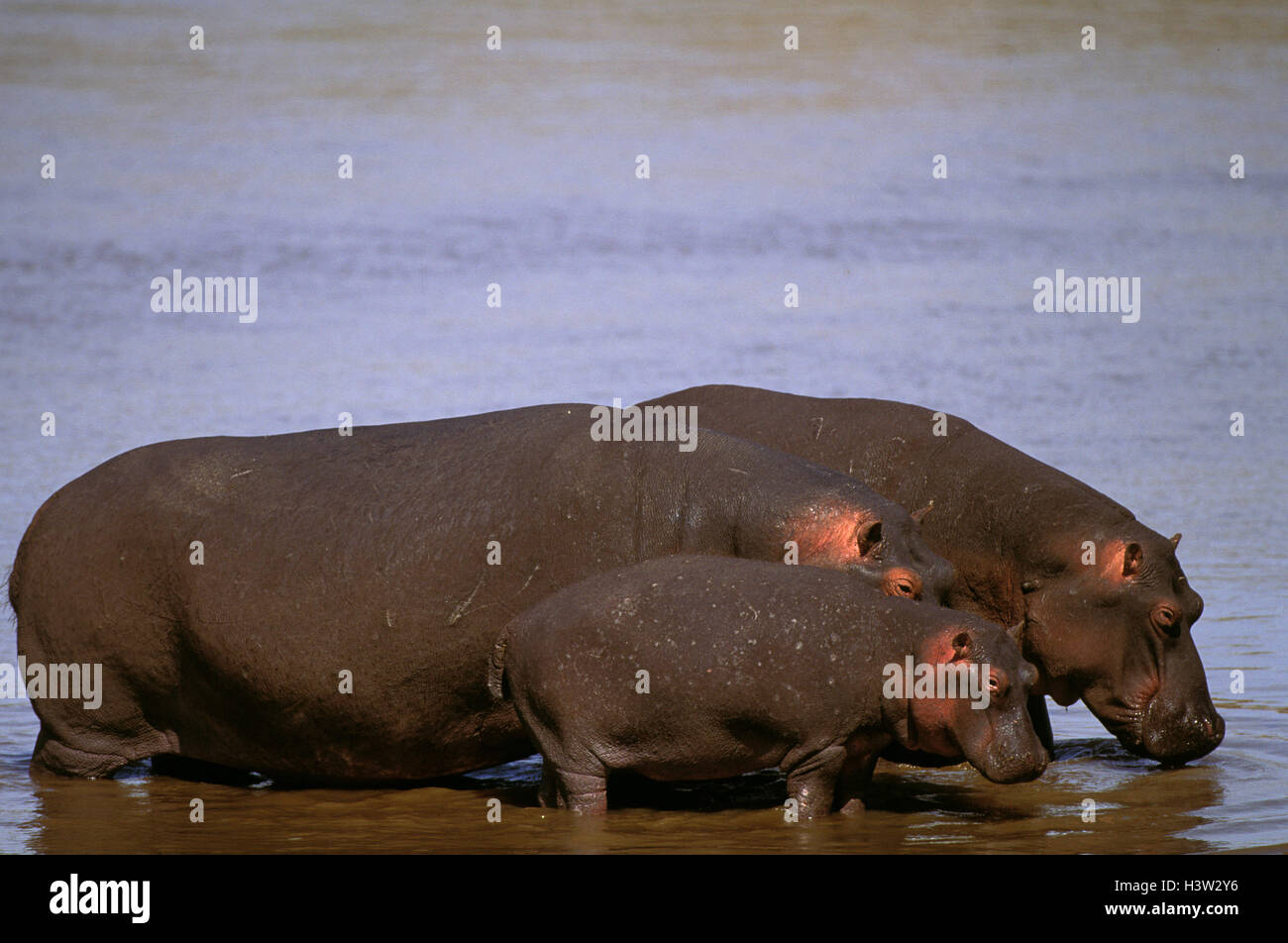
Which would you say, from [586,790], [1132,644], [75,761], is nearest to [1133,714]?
[1132,644]

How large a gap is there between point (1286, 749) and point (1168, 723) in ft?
3.07

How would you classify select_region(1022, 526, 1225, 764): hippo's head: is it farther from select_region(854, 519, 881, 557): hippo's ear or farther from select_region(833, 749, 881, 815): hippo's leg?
select_region(833, 749, 881, 815): hippo's leg

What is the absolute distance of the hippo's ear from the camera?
31.8 ft

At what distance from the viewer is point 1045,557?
1097 cm

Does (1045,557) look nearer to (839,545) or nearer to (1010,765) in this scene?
(839,545)

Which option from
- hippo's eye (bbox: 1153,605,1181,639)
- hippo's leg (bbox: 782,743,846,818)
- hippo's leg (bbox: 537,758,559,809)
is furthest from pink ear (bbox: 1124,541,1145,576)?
hippo's leg (bbox: 537,758,559,809)

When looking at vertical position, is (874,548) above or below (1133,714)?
above

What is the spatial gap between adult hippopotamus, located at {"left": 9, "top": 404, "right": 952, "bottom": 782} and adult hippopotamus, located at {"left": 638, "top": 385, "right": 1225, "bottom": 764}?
1.17 meters

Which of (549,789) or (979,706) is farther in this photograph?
(549,789)

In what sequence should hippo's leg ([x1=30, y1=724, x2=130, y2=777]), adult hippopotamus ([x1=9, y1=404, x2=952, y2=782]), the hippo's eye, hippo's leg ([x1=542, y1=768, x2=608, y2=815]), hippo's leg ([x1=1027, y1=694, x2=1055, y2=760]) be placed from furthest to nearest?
1. hippo's leg ([x1=1027, y1=694, x2=1055, y2=760])
2. hippo's leg ([x1=30, y1=724, x2=130, y2=777])
3. the hippo's eye
4. adult hippopotamus ([x1=9, y1=404, x2=952, y2=782])
5. hippo's leg ([x1=542, y1=768, x2=608, y2=815])

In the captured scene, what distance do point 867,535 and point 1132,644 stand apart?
6.25 feet

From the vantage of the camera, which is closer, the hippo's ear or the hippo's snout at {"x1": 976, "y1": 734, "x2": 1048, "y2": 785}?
the hippo's snout at {"x1": 976, "y1": 734, "x2": 1048, "y2": 785}

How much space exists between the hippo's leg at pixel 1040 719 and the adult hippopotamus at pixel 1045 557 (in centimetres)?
1

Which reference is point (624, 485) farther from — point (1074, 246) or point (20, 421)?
point (1074, 246)
